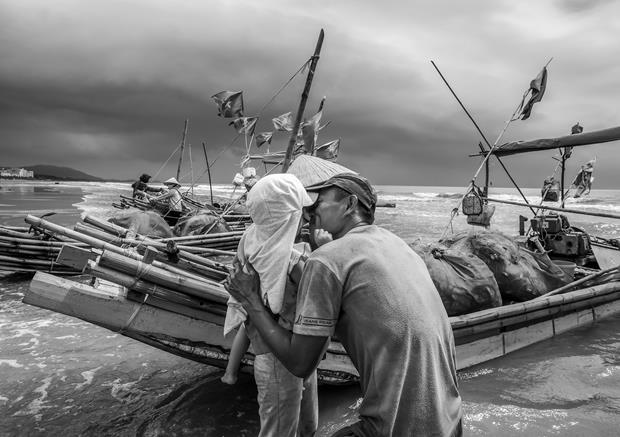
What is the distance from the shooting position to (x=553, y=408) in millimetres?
3602

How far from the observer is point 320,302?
125cm

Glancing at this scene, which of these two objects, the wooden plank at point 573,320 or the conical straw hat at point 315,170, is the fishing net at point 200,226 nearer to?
the conical straw hat at point 315,170

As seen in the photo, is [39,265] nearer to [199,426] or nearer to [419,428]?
[199,426]

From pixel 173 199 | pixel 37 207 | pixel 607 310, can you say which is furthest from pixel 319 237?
pixel 37 207

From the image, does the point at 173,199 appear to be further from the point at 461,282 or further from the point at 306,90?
the point at 461,282

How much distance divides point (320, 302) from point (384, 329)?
200mm

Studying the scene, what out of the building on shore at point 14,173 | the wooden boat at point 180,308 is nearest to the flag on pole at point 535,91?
the wooden boat at point 180,308

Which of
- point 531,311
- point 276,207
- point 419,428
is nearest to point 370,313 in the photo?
point 419,428

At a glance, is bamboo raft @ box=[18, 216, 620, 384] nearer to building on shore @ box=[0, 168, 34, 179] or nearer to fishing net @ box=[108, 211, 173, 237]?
fishing net @ box=[108, 211, 173, 237]

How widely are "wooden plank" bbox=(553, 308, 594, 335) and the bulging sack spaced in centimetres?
130

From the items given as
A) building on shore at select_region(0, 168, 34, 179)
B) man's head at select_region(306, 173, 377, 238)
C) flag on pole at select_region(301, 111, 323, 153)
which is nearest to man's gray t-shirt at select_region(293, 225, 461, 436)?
man's head at select_region(306, 173, 377, 238)

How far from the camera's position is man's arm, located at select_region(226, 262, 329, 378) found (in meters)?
1.29

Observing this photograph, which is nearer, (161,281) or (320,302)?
(320,302)

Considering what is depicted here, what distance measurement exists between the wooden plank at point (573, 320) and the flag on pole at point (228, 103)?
32.6ft
